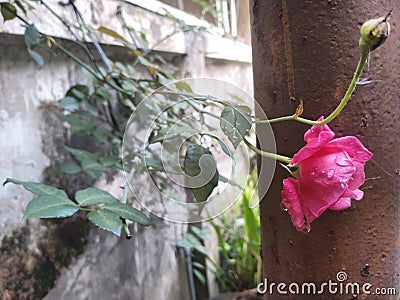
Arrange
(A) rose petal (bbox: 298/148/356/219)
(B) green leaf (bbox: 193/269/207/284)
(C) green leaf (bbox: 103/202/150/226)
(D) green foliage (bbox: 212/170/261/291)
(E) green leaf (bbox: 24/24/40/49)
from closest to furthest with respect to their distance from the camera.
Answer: (A) rose petal (bbox: 298/148/356/219) < (C) green leaf (bbox: 103/202/150/226) < (E) green leaf (bbox: 24/24/40/49) < (B) green leaf (bbox: 193/269/207/284) < (D) green foliage (bbox: 212/170/261/291)

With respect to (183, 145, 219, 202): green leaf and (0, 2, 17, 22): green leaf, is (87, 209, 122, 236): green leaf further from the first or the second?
(0, 2, 17, 22): green leaf

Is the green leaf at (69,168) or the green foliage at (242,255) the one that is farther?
the green foliage at (242,255)

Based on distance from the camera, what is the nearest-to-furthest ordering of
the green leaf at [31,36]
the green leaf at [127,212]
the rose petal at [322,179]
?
the rose petal at [322,179] < the green leaf at [127,212] < the green leaf at [31,36]

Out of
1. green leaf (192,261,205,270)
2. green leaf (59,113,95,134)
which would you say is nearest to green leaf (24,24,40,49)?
green leaf (59,113,95,134)

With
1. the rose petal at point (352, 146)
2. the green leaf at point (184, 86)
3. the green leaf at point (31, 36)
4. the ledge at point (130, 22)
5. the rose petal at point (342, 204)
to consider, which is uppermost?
the ledge at point (130, 22)

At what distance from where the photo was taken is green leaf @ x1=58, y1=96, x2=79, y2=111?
1.68ft

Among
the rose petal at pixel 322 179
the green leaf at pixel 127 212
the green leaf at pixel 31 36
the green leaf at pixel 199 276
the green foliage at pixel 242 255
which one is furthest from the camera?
the green foliage at pixel 242 255

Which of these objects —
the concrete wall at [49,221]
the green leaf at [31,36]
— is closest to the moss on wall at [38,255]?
the concrete wall at [49,221]

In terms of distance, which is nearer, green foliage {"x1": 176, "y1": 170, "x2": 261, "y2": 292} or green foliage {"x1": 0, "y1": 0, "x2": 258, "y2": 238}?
green foliage {"x1": 0, "y1": 0, "x2": 258, "y2": 238}

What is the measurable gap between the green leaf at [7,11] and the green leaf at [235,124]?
12.7 inches

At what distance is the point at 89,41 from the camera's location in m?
0.58

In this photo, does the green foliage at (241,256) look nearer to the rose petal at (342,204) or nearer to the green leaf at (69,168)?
the green leaf at (69,168)

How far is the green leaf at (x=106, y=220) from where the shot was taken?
304mm

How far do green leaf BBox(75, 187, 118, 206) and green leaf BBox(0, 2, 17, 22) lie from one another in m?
0.24
